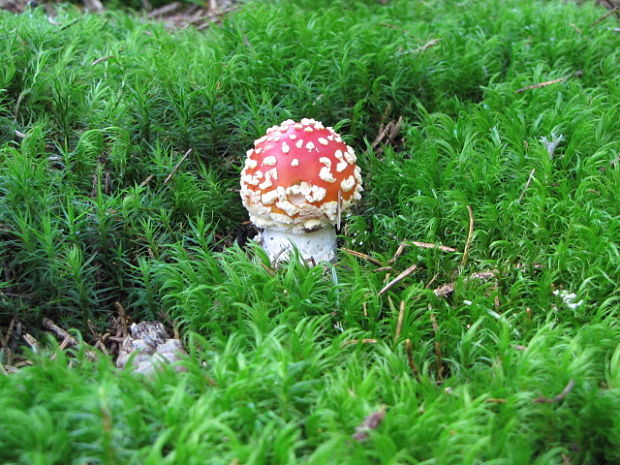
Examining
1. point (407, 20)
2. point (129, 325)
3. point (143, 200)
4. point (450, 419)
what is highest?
point (407, 20)

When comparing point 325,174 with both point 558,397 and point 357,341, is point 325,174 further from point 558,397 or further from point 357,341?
point 558,397

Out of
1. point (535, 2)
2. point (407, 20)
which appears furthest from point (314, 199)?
point (535, 2)

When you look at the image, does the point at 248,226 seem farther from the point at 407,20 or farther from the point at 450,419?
the point at 407,20

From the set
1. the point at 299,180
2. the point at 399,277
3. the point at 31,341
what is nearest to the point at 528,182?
the point at 399,277

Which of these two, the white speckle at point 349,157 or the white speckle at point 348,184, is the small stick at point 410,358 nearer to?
the white speckle at point 348,184

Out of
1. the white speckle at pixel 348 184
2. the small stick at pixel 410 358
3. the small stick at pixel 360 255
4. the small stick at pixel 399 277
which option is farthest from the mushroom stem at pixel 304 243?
the small stick at pixel 410 358

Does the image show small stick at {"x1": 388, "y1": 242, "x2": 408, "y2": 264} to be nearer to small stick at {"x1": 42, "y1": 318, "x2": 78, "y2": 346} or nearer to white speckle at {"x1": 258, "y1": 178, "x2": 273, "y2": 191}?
white speckle at {"x1": 258, "y1": 178, "x2": 273, "y2": 191}
